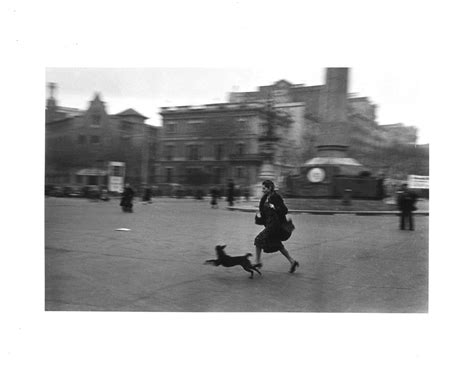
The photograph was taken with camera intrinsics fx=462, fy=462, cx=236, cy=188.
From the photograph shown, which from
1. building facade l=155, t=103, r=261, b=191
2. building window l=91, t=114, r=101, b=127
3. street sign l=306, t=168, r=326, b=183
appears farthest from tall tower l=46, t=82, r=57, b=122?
street sign l=306, t=168, r=326, b=183

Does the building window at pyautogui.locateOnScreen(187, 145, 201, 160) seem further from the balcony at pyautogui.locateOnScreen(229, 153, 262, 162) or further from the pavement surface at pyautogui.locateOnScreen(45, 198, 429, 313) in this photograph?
the pavement surface at pyautogui.locateOnScreen(45, 198, 429, 313)

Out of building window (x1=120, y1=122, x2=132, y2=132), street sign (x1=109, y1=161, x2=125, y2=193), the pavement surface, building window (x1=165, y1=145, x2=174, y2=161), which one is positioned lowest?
the pavement surface

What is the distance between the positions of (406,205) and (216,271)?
5553mm

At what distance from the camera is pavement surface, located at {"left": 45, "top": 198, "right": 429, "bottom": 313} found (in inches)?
193

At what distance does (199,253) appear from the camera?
6.86 meters

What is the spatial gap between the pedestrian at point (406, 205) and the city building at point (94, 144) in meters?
5.20

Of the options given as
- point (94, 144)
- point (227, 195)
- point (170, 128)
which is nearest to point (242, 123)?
point (170, 128)

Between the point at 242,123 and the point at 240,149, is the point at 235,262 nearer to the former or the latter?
the point at 242,123

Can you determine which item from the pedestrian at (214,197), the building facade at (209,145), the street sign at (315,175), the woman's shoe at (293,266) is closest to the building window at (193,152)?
the building facade at (209,145)

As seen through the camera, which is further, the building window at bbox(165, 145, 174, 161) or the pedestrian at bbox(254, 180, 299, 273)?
the building window at bbox(165, 145, 174, 161)

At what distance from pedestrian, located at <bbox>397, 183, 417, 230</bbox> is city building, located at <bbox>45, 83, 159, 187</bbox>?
5.20 meters

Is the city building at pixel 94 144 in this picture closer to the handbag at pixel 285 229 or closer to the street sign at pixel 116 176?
the street sign at pixel 116 176

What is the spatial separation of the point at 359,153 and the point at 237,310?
9808 millimetres

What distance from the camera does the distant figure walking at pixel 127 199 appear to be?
10.3m
